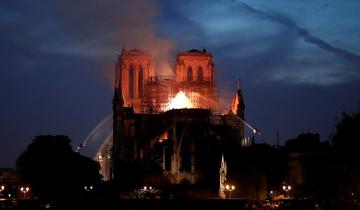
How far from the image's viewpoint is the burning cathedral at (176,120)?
143 metres

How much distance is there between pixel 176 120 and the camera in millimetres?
155000

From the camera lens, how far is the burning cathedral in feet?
469

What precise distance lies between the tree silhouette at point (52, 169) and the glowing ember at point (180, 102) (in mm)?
47731

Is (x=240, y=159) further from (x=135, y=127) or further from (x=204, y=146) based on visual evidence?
(x=135, y=127)

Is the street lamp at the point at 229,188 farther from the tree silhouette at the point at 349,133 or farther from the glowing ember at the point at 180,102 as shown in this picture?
the glowing ember at the point at 180,102

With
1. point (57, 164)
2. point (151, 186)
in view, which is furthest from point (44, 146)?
point (151, 186)

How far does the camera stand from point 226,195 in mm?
115188

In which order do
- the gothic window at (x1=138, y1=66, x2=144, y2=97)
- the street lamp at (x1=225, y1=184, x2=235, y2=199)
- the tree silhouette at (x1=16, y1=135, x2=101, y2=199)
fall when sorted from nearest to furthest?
the street lamp at (x1=225, y1=184, x2=235, y2=199) < the tree silhouette at (x1=16, y1=135, x2=101, y2=199) < the gothic window at (x1=138, y1=66, x2=144, y2=97)

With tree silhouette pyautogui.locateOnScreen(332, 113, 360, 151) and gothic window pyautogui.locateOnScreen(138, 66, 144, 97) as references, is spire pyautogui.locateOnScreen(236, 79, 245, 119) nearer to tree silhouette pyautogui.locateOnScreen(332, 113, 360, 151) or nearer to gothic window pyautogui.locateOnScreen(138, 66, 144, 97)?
gothic window pyautogui.locateOnScreen(138, 66, 144, 97)

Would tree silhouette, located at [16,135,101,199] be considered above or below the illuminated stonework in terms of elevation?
below

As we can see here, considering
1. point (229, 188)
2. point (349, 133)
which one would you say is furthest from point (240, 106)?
point (349, 133)

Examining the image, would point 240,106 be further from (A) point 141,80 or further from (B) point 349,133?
(B) point 349,133

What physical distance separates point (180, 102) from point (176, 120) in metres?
14.7

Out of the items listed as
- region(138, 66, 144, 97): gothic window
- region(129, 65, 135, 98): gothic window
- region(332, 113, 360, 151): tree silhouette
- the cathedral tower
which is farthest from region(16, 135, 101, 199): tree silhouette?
region(129, 65, 135, 98): gothic window
